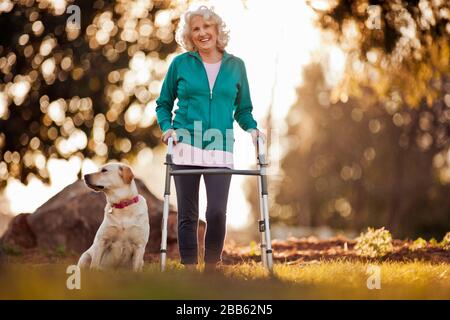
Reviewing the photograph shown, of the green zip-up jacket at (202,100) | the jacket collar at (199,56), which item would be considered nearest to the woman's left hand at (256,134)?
the green zip-up jacket at (202,100)

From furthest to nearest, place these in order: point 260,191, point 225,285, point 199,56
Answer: point 260,191, point 199,56, point 225,285

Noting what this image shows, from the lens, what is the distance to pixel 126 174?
5.49 metres

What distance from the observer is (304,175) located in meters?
32.6

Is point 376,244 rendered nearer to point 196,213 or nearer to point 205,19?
point 196,213

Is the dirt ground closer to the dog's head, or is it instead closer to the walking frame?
the walking frame

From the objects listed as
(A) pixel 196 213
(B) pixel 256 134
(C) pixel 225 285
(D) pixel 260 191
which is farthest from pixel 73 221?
(C) pixel 225 285

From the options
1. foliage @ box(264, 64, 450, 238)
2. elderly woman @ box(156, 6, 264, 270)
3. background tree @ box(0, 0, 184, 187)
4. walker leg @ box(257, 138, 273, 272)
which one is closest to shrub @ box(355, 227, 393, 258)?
walker leg @ box(257, 138, 273, 272)

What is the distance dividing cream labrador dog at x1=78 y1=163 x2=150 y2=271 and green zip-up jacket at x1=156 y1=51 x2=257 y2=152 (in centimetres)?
67

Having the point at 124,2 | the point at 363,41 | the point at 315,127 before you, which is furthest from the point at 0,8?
the point at 315,127

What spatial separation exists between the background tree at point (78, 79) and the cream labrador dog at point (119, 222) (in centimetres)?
487

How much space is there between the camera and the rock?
Answer: 9.05m

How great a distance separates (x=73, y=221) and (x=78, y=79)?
2806 millimetres

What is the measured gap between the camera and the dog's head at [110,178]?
5457 millimetres
